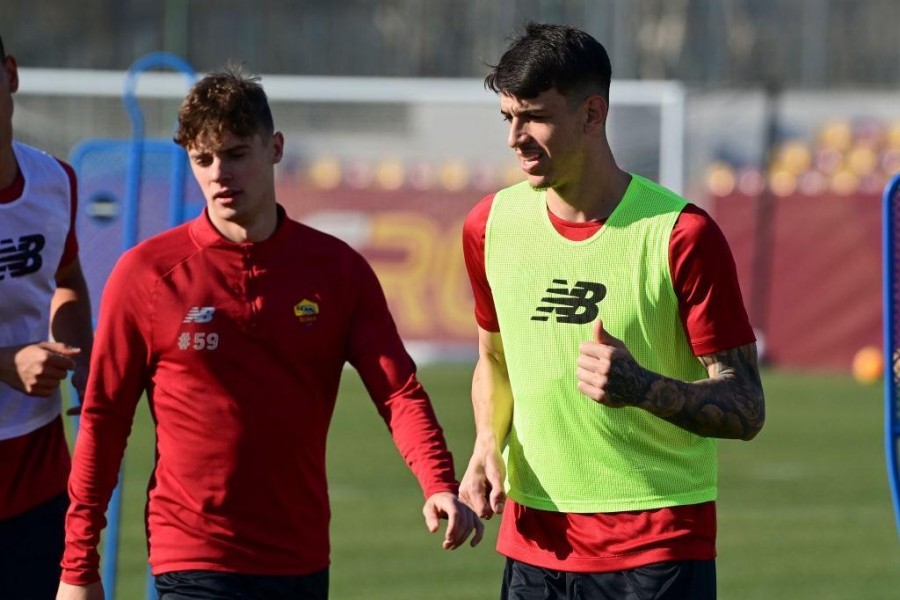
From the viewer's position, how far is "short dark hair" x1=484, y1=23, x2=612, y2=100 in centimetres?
391

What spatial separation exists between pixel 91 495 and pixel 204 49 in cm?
2232

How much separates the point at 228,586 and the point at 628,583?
0.94 meters

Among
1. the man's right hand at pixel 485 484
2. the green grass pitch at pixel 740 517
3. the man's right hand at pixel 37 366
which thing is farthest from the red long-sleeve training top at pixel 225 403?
the green grass pitch at pixel 740 517

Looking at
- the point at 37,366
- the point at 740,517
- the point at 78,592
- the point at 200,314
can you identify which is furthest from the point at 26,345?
the point at 740,517

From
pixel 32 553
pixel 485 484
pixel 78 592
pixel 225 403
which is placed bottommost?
pixel 32 553

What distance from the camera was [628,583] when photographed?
392cm

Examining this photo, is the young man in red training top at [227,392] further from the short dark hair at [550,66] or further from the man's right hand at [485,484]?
the short dark hair at [550,66]

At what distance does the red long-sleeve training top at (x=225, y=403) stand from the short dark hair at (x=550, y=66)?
0.66 meters

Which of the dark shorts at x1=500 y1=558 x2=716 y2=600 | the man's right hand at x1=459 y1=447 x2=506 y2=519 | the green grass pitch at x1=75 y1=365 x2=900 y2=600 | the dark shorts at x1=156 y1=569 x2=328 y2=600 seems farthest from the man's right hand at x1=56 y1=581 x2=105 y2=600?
the green grass pitch at x1=75 y1=365 x2=900 y2=600

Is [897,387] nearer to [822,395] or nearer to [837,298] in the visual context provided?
[822,395]

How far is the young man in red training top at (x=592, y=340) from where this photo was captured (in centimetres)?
384

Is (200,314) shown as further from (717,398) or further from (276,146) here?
(717,398)

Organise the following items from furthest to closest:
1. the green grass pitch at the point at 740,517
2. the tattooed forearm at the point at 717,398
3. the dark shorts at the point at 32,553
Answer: the green grass pitch at the point at 740,517 → the dark shorts at the point at 32,553 → the tattooed forearm at the point at 717,398

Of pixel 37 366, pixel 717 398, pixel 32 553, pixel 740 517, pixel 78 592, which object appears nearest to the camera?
pixel 717 398
